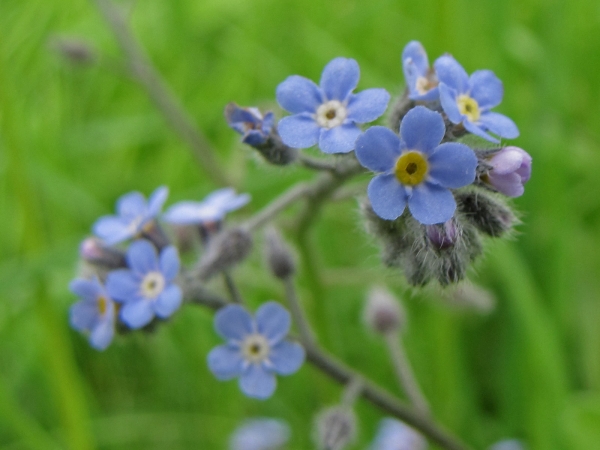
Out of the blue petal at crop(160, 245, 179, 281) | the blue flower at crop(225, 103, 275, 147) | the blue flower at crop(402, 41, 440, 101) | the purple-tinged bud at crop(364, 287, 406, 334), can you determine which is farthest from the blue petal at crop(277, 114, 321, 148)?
the purple-tinged bud at crop(364, 287, 406, 334)

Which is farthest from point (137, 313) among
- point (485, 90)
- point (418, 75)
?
point (485, 90)

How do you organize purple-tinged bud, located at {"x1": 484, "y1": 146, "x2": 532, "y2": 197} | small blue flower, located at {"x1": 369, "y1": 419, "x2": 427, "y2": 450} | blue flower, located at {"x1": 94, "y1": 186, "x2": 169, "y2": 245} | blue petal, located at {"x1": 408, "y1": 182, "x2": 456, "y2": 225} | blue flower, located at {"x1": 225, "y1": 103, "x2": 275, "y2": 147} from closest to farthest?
blue petal, located at {"x1": 408, "y1": 182, "x2": 456, "y2": 225} → purple-tinged bud, located at {"x1": 484, "y1": 146, "x2": 532, "y2": 197} → blue flower, located at {"x1": 225, "y1": 103, "x2": 275, "y2": 147} → blue flower, located at {"x1": 94, "y1": 186, "x2": 169, "y2": 245} → small blue flower, located at {"x1": 369, "y1": 419, "x2": 427, "y2": 450}

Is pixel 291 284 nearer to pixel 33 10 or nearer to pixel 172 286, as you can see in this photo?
pixel 172 286

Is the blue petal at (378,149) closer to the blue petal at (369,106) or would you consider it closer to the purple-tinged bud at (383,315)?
the blue petal at (369,106)

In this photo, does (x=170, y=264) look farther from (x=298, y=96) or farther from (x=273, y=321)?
(x=298, y=96)

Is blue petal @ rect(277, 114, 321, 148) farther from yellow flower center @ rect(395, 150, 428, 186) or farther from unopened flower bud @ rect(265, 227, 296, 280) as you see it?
unopened flower bud @ rect(265, 227, 296, 280)
